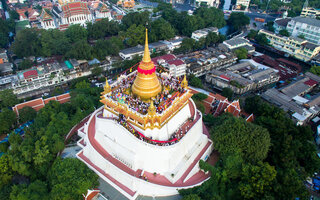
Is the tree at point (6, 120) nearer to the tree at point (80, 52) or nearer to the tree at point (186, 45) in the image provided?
the tree at point (80, 52)

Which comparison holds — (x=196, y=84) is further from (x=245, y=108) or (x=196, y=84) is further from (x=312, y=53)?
(x=312, y=53)

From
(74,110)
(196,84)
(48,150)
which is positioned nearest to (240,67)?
(196,84)

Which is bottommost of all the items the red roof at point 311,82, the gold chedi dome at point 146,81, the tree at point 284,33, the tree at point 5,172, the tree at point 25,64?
the tree at point 5,172

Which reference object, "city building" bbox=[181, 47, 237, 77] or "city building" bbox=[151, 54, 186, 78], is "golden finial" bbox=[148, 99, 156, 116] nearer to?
"city building" bbox=[151, 54, 186, 78]

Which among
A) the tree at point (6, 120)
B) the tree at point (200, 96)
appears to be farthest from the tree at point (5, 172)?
the tree at point (200, 96)

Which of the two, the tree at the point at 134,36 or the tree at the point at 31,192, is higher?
the tree at the point at 134,36

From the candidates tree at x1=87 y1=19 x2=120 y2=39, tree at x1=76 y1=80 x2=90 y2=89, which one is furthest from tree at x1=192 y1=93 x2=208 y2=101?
tree at x1=87 y1=19 x2=120 y2=39
